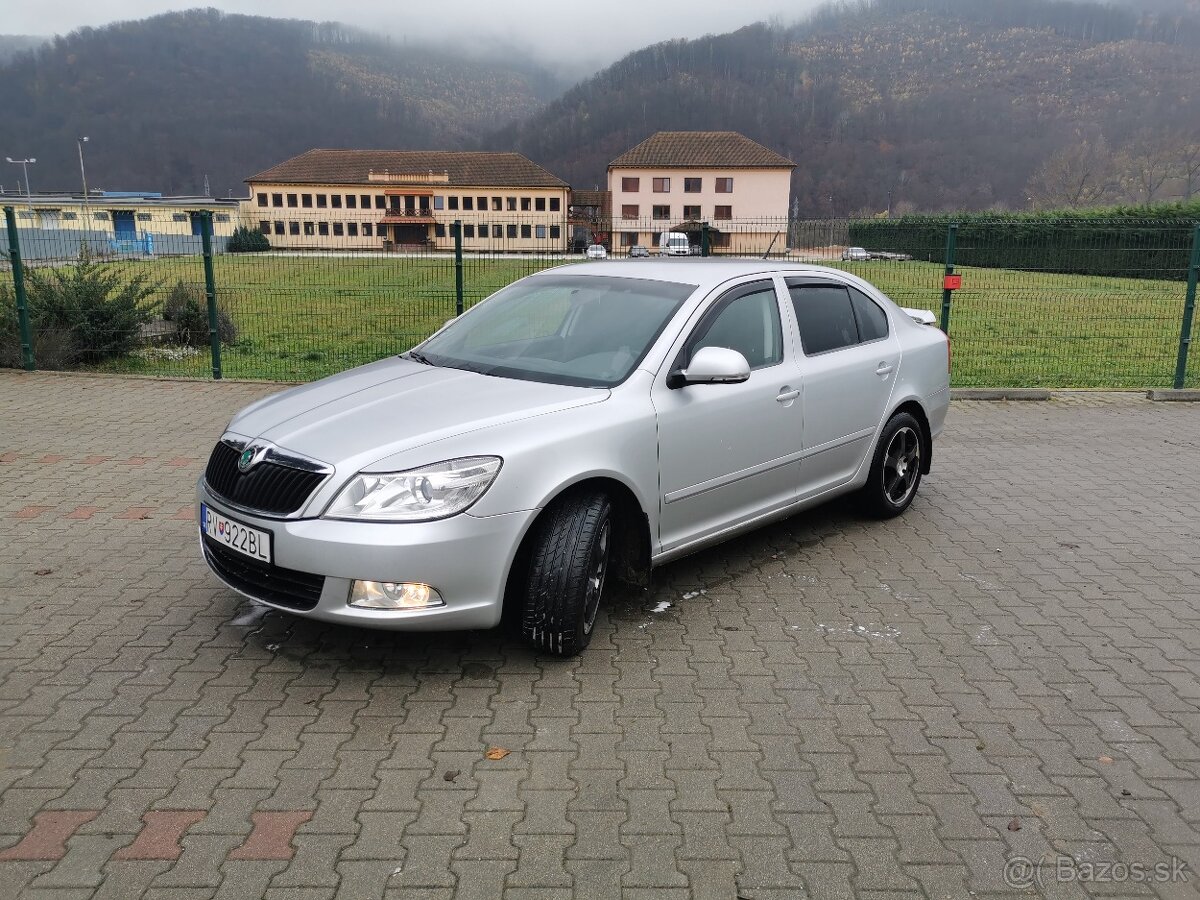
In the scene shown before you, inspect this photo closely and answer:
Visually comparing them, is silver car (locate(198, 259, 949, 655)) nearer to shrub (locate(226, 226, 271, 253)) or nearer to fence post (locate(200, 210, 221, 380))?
fence post (locate(200, 210, 221, 380))

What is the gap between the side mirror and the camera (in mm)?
4453

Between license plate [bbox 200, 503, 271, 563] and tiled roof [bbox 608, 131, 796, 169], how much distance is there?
92.0 metres

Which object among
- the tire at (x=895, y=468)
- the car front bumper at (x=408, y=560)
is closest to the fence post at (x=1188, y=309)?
the tire at (x=895, y=468)

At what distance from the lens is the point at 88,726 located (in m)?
3.58

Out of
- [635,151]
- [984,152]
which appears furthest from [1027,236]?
[984,152]

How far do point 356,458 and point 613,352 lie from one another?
1456mm

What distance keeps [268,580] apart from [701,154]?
9475cm

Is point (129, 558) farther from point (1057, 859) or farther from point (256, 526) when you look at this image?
point (1057, 859)

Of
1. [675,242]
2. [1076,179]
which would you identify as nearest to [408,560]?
[675,242]

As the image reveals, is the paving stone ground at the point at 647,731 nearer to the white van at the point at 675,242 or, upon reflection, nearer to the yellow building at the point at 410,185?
the white van at the point at 675,242

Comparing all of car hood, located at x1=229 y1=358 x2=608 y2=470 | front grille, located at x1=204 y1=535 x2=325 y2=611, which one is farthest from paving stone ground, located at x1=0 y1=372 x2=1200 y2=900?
car hood, located at x1=229 y1=358 x2=608 y2=470

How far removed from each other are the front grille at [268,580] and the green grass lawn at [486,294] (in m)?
6.93

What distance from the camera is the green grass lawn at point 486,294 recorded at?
39.2ft

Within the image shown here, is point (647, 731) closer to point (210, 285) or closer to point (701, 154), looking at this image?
point (210, 285)
